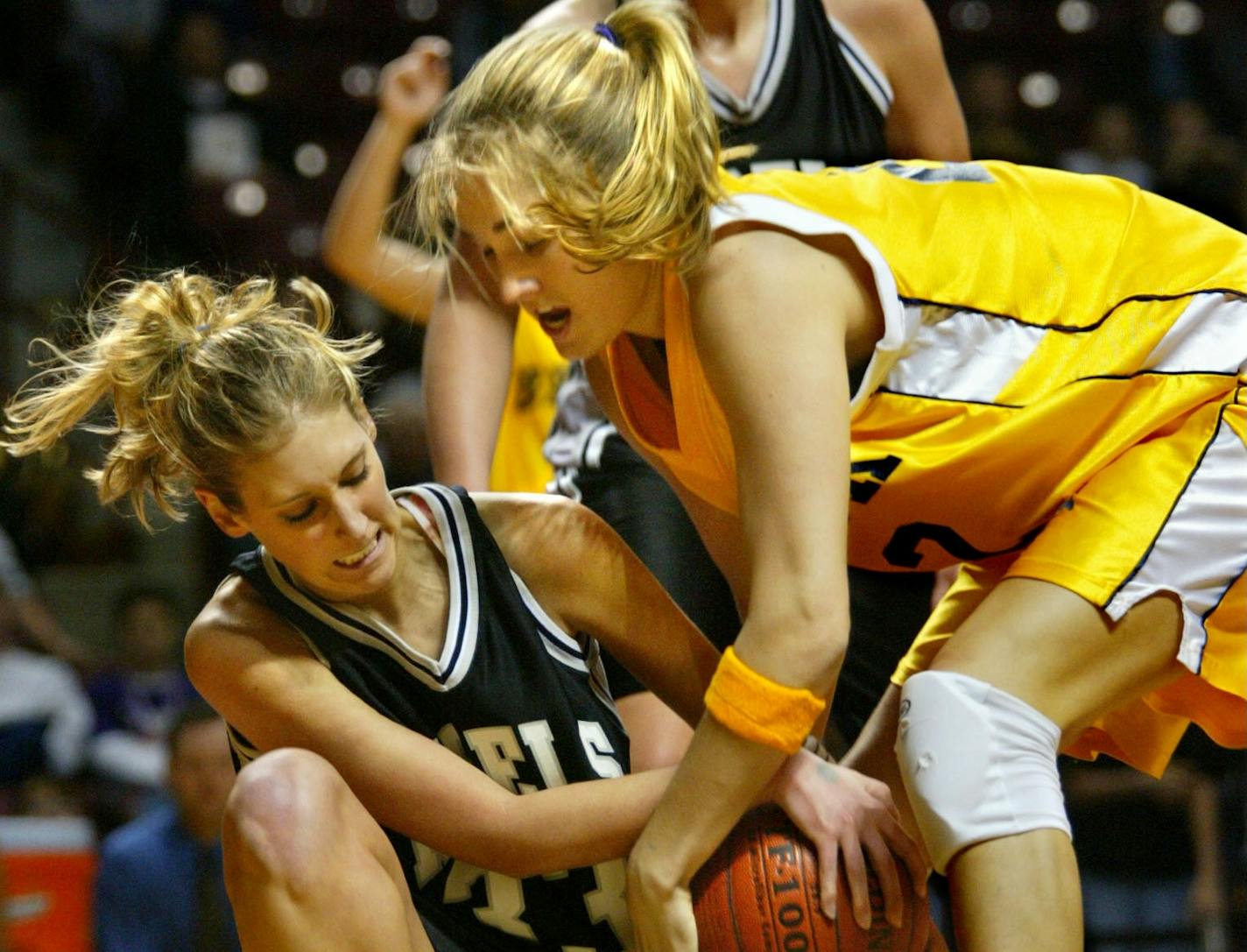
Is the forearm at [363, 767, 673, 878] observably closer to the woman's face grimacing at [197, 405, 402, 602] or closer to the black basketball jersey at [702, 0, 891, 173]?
the woman's face grimacing at [197, 405, 402, 602]

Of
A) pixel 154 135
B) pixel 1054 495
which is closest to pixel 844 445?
pixel 1054 495

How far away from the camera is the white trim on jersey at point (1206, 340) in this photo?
2160 millimetres

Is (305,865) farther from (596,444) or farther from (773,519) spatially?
(596,444)

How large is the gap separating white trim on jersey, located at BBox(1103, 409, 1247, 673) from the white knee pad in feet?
0.79

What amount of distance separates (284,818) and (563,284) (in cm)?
74

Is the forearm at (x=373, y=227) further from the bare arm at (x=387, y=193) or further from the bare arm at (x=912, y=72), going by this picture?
the bare arm at (x=912, y=72)

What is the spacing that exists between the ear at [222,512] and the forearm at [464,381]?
27.8 inches

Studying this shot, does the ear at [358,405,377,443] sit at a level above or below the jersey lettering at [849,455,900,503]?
above

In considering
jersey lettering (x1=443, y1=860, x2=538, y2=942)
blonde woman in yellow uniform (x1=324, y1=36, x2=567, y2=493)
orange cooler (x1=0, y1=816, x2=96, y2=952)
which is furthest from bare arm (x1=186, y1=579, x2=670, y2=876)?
orange cooler (x1=0, y1=816, x2=96, y2=952)

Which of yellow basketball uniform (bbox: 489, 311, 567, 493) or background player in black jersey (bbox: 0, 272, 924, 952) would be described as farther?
yellow basketball uniform (bbox: 489, 311, 567, 493)

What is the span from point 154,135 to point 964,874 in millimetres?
6768

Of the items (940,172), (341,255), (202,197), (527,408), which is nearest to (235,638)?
(940,172)

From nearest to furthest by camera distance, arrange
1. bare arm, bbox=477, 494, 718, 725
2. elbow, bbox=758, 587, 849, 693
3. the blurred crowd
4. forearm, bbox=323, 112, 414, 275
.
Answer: elbow, bbox=758, 587, 849, 693
bare arm, bbox=477, 494, 718, 725
forearm, bbox=323, 112, 414, 275
the blurred crowd

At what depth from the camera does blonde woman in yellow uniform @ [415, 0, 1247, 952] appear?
6.41 feet
